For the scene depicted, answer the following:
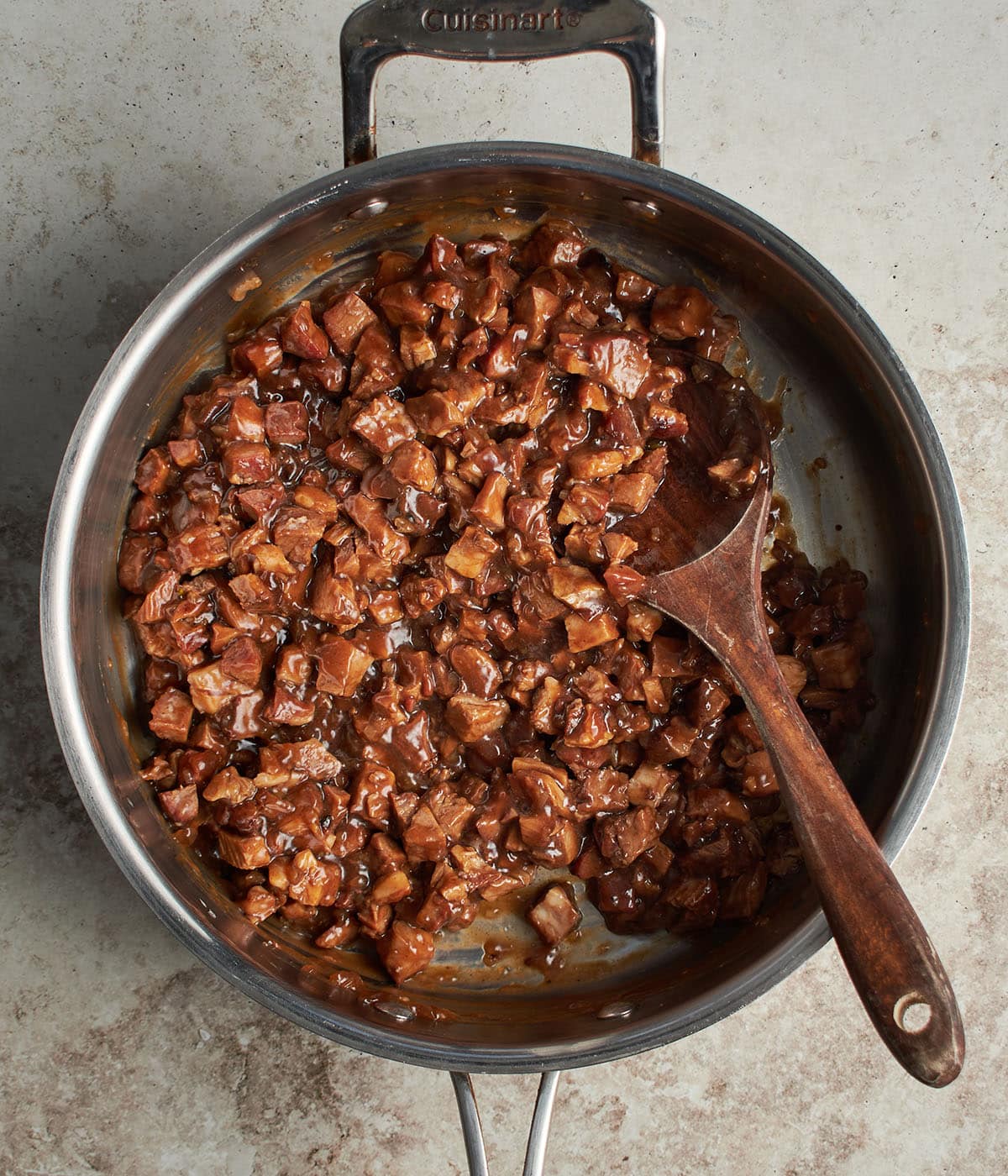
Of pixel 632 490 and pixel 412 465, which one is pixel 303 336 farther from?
pixel 632 490

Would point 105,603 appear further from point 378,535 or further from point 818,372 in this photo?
point 818,372

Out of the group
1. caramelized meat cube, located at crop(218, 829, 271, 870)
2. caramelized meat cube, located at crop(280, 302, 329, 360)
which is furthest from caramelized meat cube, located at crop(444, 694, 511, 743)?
caramelized meat cube, located at crop(280, 302, 329, 360)

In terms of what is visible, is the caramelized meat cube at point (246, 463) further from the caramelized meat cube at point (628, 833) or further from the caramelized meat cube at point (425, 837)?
the caramelized meat cube at point (628, 833)

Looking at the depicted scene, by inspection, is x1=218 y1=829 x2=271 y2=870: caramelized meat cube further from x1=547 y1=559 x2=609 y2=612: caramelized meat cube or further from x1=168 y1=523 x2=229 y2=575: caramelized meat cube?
x1=547 y1=559 x2=609 y2=612: caramelized meat cube

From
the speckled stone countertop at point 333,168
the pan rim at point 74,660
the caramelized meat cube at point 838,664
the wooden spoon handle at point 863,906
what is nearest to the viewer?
the wooden spoon handle at point 863,906

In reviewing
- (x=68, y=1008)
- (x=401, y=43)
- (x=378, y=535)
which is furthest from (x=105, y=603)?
(x=401, y=43)

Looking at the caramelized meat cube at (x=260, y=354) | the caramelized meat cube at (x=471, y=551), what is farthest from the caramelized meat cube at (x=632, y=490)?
the caramelized meat cube at (x=260, y=354)
